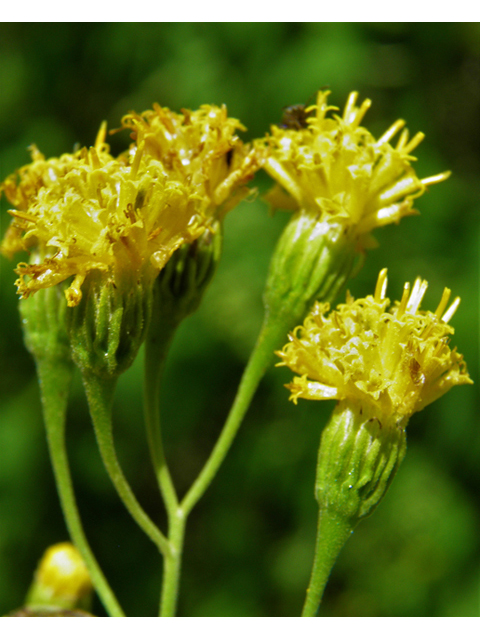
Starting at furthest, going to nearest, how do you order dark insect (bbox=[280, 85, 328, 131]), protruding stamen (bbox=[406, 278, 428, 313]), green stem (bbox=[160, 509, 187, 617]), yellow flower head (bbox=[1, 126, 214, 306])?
dark insect (bbox=[280, 85, 328, 131]) → green stem (bbox=[160, 509, 187, 617]) → protruding stamen (bbox=[406, 278, 428, 313]) → yellow flower head (bbox=[1, 126, 214, 306])

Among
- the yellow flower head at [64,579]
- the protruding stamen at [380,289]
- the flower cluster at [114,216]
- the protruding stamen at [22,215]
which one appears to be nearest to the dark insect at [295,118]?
the flower cluster at [114,216]

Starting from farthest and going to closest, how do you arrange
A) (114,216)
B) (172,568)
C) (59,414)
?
(59,414) < (172,568) < (114,216)

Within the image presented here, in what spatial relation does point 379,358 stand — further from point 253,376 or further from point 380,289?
point 253,376

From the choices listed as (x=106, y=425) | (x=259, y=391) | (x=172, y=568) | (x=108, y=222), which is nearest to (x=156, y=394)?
(x=106, y=425)

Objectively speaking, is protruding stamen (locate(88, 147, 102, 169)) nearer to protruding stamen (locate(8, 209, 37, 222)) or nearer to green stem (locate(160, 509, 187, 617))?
protruding stamen (locate(8, 209, 37, 222))

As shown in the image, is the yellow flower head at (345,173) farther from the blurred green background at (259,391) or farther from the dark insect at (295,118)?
the blurred green background at (259,391)

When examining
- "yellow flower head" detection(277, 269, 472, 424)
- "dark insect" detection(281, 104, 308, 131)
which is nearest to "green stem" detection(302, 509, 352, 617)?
"yellow flower head" detection(277, 269, 472, 424)

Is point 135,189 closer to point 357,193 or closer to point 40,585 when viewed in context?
point 357,193
